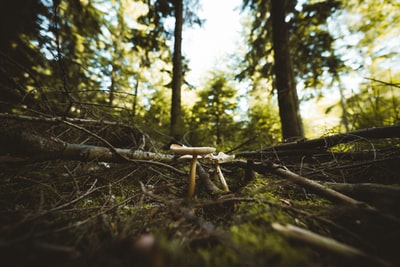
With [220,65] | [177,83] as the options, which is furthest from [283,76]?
[220,65]

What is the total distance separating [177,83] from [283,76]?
3380 mm

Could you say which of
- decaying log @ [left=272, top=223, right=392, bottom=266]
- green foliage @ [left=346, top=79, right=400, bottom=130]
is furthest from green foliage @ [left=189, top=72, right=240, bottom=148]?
decaying log @ [left=272, top=223, right=392, bottom=266]

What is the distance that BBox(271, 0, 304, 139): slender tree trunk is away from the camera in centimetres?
407

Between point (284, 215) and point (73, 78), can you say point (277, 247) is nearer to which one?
point (284, 215)

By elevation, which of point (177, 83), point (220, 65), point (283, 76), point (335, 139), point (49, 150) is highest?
point (220, 65)

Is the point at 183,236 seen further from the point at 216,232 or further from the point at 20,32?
the point at 20,32

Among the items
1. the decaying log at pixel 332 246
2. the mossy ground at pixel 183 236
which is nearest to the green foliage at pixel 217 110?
the mossy ground at pixel 183 236

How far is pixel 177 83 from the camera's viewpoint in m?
5.70

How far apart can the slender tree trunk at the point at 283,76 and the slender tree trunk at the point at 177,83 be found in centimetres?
296

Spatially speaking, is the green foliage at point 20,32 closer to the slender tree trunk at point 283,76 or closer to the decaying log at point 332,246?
the decaying log at point 332,246

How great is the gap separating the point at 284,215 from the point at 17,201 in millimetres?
2295

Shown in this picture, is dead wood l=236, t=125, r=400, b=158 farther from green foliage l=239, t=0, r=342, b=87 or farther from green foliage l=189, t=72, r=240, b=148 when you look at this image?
green foliage l=189, t=72, r=240, b=148

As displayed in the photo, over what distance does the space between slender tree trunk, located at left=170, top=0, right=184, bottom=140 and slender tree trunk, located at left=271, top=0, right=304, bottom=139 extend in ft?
9.70

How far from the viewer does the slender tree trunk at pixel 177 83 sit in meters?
5.06
